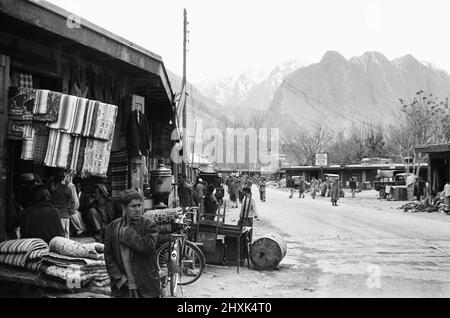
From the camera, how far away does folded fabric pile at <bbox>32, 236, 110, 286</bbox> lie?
6273 mm

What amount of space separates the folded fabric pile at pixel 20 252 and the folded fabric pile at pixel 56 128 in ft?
3.84

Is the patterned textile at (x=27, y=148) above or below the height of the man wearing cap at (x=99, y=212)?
above

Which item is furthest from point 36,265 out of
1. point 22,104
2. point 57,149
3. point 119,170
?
point 119,170

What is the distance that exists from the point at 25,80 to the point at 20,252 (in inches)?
105

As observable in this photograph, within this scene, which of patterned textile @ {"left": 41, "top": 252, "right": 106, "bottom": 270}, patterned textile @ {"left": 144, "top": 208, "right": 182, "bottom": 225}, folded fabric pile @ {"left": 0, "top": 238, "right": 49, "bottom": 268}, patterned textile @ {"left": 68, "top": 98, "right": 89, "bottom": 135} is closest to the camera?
patterned textile @ {"left": 41, "top": 252, "right": 106, "bottom": 270}

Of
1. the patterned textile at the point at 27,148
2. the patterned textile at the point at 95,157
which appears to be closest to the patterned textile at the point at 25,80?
the patterned textile at the point at 27,148

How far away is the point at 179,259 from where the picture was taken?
8016mm

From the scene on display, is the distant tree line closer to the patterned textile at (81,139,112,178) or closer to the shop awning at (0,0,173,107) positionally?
the shop awning at (0,0,173,107)

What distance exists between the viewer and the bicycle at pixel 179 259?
7254 mm

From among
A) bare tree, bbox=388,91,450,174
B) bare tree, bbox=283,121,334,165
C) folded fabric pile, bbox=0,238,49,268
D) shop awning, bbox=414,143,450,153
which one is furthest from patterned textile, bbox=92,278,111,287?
bare tree, bbox=283,121,334,165

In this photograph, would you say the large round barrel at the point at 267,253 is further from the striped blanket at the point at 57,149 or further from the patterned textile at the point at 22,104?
the patterned textile at the point at 22,104

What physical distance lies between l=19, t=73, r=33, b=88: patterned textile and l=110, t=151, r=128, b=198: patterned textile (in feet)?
8.75

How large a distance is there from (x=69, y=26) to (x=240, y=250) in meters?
5.75

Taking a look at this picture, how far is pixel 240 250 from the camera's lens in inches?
416
